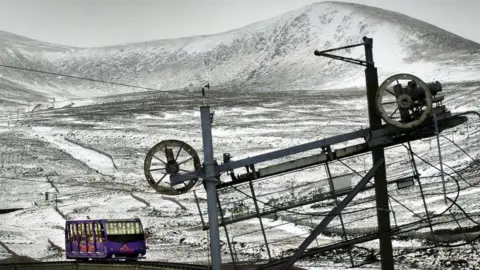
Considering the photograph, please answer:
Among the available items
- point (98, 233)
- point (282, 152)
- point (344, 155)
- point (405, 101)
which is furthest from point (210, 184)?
point (98, 233)

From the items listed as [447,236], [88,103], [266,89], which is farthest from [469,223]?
[266,89]

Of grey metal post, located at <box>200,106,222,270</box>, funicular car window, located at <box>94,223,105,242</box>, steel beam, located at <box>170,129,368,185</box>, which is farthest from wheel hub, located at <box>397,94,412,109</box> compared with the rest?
funicular car window, located at <box>94,223,105,242</box>

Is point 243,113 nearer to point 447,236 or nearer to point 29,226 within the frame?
point 29,226

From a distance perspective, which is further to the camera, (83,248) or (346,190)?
(83,248)

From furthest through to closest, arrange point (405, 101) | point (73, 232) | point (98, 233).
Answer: point (73, 232) < point (98, 233) < point (405, 101)

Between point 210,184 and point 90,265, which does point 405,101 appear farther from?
point 90,265

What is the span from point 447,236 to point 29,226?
40.3m

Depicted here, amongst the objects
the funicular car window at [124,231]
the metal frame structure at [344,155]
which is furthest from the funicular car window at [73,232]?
the metal frame structure at [344,155]

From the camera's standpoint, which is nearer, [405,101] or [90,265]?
[405,101]

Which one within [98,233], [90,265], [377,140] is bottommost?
[90,265]

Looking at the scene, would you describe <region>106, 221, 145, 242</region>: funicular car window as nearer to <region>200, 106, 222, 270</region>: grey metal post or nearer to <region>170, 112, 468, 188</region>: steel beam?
<region>170, 112, 468, 188</region>: steel beam

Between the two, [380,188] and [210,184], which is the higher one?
[210,184]

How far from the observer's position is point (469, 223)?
3738 cm

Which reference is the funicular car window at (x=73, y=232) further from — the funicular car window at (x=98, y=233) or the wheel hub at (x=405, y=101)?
the wheel hub at (x=405, y=101)
